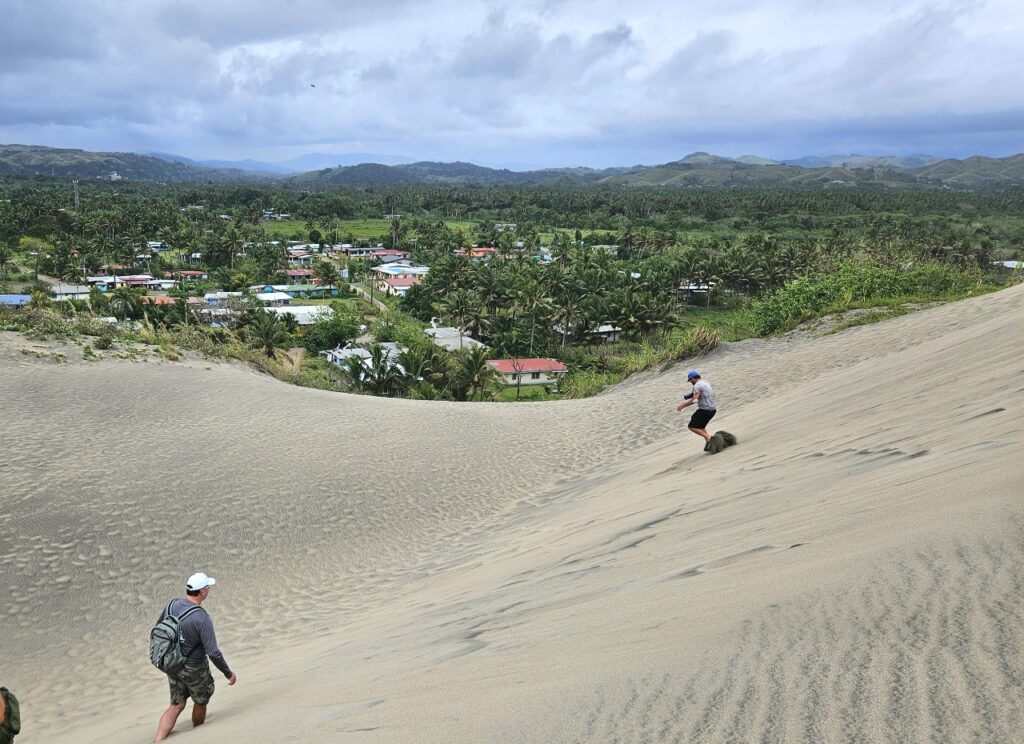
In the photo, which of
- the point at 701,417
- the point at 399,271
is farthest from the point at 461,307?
the point at 701,417

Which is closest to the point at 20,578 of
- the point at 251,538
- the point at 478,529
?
the point at 251,538

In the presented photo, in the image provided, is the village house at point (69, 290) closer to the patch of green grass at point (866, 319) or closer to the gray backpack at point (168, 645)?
the patch of green grass at point (866, 319)

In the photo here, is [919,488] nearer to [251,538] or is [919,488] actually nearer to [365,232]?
[251,538]

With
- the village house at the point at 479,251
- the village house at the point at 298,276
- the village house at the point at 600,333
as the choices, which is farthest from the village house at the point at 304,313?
the village house at the point at 479,251

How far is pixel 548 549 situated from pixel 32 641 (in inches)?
216

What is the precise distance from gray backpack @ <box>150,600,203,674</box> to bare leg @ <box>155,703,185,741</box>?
29 centimetres

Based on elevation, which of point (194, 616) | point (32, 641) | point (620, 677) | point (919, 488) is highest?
point (919, 488)

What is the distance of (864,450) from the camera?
20.1ft

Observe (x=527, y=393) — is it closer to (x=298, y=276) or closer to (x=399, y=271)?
(x=399, y=271)

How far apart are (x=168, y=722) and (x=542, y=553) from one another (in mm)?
3574

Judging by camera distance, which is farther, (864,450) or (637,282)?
(637,282)

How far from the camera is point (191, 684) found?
482cm

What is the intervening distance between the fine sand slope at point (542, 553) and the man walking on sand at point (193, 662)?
160 mm

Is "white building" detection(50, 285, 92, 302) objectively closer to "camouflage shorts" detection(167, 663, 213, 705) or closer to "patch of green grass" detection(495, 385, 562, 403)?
"patch of green grass" detection(495, 385, 562, 403)
